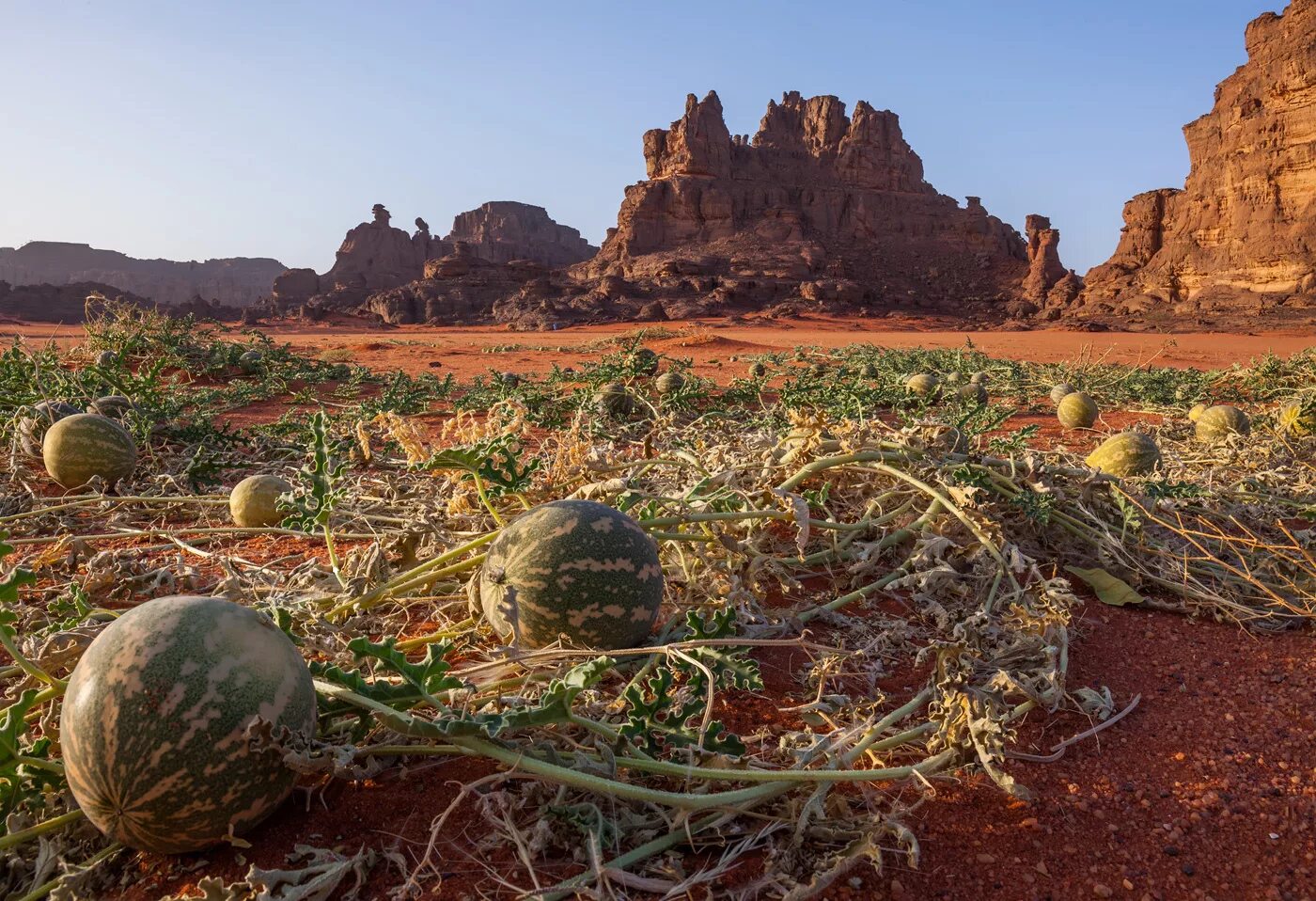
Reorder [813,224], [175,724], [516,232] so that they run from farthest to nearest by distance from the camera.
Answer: [516,232]
[813,224]
[175,724]

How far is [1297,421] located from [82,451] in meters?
8.75

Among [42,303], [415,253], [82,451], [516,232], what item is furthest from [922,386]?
[516,232]

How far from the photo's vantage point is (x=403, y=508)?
13.3 feet

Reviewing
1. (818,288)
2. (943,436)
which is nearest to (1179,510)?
(943,436)

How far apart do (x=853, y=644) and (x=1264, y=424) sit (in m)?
5.79

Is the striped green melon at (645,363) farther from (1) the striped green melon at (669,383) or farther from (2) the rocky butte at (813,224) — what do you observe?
(2) the rocky butte at (813,224)

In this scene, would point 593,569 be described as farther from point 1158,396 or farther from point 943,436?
point 1158,396

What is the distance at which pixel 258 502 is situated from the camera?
4.16 m

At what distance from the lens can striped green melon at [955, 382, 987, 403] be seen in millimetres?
8234

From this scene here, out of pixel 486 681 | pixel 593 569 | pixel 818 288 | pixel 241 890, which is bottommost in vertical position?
pixel 241 890

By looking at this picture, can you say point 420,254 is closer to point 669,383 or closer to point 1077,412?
point 669,383

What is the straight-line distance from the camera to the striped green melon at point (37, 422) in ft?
17.6

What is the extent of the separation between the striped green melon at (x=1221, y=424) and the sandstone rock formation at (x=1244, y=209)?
1314 inches

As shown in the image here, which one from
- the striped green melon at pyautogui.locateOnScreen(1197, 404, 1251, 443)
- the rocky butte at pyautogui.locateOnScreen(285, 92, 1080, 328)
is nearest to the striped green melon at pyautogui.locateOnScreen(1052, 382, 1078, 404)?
the striped green melon at pyautogui.locateOnScreen(1197, 404, 1251, 443)
